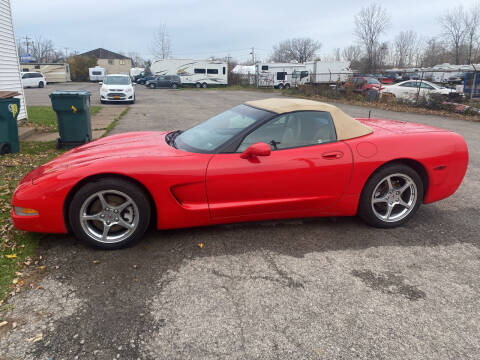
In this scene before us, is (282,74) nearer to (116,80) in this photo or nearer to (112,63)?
(116,80)

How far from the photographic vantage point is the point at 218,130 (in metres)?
3.84

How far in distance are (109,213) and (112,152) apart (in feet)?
2.13

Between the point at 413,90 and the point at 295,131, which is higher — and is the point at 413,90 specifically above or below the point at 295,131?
above

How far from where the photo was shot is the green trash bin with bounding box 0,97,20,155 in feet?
21.1

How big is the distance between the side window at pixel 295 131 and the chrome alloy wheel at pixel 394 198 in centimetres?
78

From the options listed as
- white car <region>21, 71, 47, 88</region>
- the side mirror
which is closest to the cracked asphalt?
the side mirror

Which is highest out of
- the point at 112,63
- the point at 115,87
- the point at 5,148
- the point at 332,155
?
the point at 112,63

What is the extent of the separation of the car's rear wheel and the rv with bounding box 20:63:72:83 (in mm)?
51332

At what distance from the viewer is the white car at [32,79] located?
3631 cm

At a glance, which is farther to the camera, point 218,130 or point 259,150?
point 218,130

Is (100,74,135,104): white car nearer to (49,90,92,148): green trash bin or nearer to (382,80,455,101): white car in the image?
(49,90,92,148): green trash bin

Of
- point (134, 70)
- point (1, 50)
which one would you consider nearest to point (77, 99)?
point (1, 50)

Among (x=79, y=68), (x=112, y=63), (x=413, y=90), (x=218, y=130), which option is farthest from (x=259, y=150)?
(x=112, y=63)

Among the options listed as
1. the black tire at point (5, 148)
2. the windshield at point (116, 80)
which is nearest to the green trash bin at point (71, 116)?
the black tire at point (5, 148)
